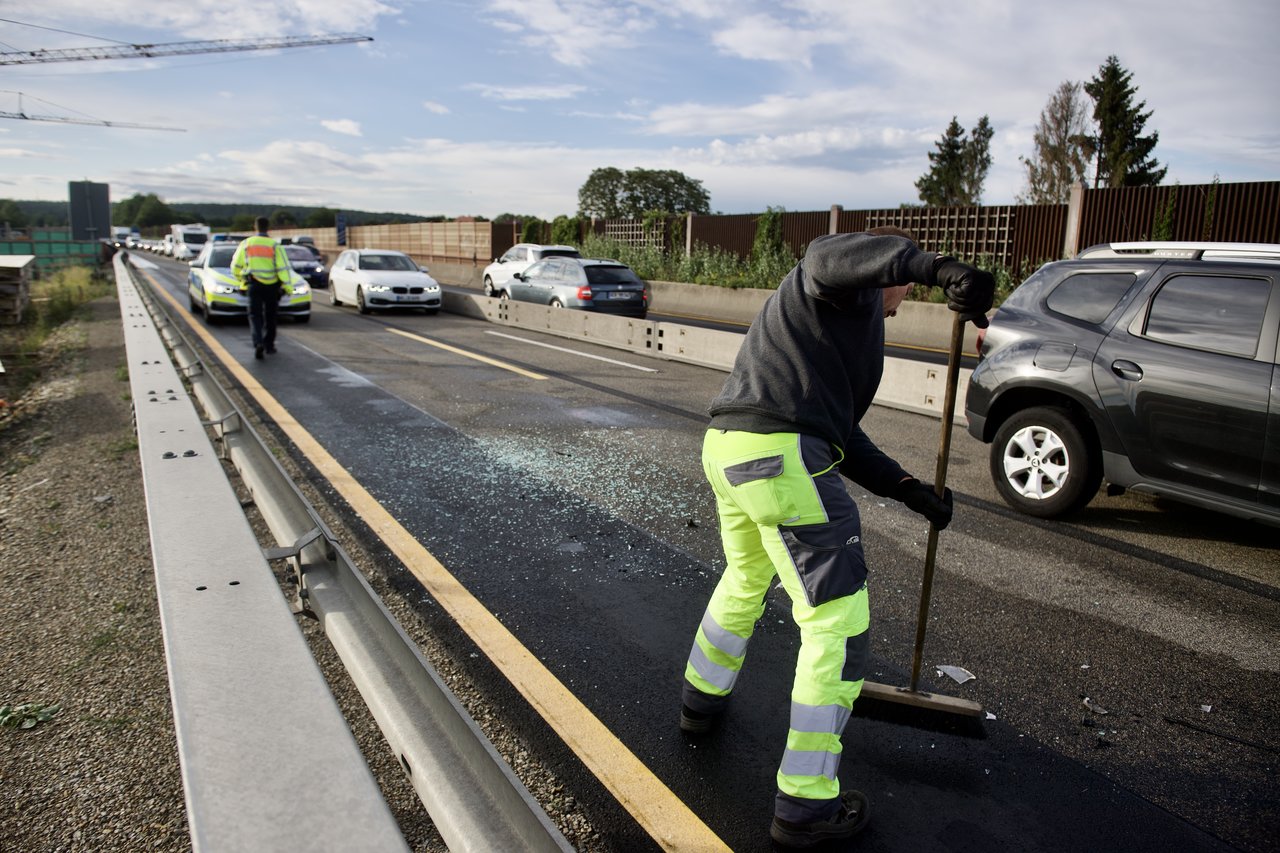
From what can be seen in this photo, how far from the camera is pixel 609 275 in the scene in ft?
57.5

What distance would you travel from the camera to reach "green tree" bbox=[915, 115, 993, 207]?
218 feet

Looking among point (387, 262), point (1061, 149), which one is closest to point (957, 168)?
point (1061, 149)

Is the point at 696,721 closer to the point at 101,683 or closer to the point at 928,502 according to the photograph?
the point at 928,502

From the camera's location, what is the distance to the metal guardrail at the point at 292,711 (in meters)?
1.71

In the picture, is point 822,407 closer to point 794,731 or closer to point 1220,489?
point 794,731

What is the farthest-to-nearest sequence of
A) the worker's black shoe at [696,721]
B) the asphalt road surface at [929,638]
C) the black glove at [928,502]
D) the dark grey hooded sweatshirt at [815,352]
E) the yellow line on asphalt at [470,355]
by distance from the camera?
the yellow line on asphalt at [470,355]
the worker's black shoe at [696,721]
the black glove at [928,502]
the asphalt road surface at [929,638]
the dark grey hooded sweatshirt at [815,352]

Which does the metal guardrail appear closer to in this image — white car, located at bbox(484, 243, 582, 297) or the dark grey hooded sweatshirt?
the dark grey hooded sweatshirt

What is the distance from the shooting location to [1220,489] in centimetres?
480

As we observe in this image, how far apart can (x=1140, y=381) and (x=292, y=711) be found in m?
4.99

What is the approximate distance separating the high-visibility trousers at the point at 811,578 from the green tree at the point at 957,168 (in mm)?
67695

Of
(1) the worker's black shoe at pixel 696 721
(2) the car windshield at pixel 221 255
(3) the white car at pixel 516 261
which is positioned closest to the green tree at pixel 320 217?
(3) the white car at pixel 516 261

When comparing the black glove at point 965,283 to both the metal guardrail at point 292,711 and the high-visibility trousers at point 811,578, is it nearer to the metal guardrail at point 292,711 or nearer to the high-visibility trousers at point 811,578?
the high-visibility trousers at point 811,578

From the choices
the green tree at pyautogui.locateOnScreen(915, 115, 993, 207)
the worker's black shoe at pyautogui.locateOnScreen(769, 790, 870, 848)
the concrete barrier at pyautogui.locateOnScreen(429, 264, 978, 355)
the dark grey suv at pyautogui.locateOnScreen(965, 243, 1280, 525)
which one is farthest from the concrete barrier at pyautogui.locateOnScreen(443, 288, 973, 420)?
the green tree at pyautogui.locateOnScreen(915, 115, 993, 207)

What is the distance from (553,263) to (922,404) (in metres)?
10.9
